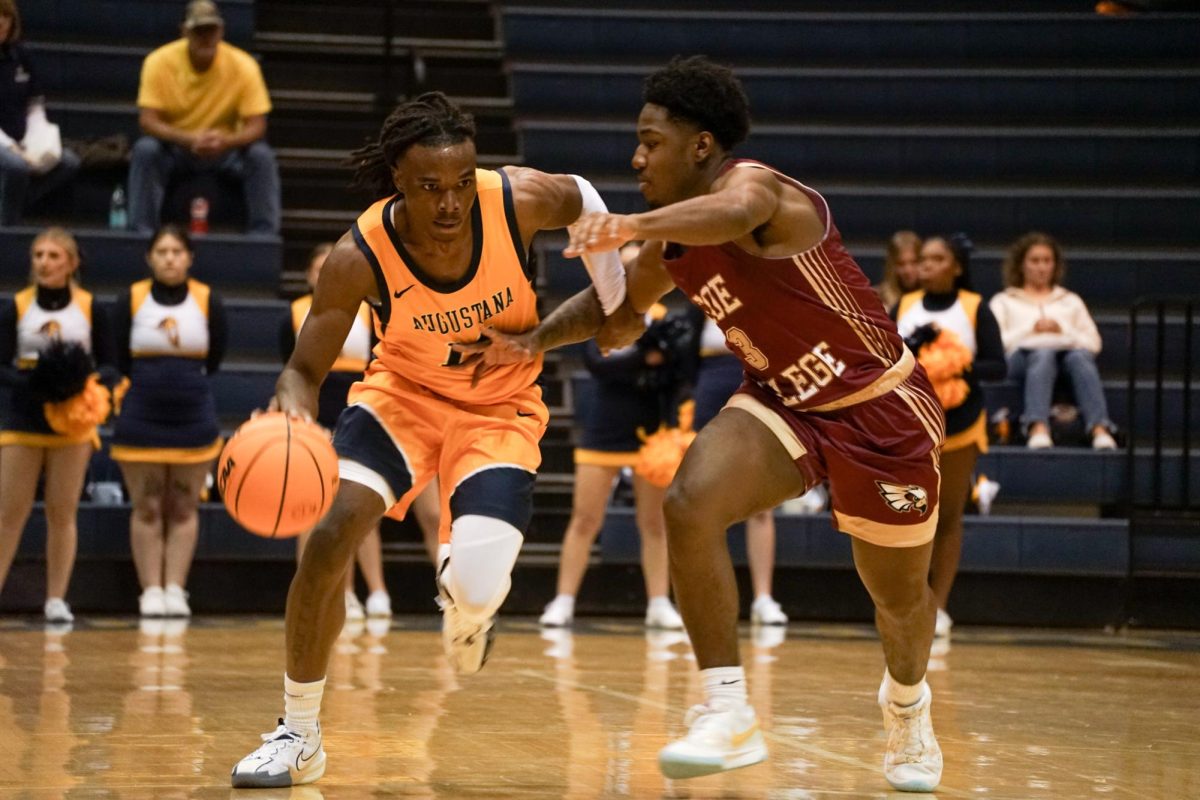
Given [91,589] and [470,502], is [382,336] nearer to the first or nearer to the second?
[470,502]

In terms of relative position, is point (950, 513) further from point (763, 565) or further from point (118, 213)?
point (118, 213)

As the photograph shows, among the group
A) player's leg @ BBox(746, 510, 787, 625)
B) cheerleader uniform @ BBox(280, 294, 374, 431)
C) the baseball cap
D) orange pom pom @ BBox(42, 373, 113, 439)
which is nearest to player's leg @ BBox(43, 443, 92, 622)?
orange pom pom @ BBox(42, 373, 113, 439)

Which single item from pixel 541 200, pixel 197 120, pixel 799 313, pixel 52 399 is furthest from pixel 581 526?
pixel 799 313

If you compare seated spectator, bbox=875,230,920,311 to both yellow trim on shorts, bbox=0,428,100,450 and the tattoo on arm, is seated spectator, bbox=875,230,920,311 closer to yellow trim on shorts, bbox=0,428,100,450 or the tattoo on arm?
yellow trim on shorts, bbox=0,428,100,450

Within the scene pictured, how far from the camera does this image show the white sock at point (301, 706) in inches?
160

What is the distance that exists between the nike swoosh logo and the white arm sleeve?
3.98 feet

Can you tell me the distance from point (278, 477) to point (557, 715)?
1841mm

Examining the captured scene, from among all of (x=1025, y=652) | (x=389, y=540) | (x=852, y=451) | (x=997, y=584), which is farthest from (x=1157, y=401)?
(x=852, y=451)

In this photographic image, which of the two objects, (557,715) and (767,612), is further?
(767,612)

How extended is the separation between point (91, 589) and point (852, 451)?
5.91m

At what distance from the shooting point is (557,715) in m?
5.31

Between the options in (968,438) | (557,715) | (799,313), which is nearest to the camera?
(799,313)

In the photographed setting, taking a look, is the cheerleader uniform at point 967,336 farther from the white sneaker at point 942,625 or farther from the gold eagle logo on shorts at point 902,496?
the gold eagle logo on shorts at point 902,496

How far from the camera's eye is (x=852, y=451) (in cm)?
412
